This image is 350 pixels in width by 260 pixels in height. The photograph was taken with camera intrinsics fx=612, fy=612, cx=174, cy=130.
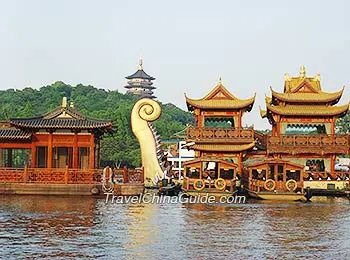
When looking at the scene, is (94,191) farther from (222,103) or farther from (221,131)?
(222,103)

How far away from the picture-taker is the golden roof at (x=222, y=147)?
129ft

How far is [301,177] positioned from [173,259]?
18223 mm

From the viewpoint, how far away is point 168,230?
19.1m

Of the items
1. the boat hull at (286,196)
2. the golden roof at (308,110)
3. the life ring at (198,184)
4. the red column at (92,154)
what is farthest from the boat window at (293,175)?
the red column at (92,154)

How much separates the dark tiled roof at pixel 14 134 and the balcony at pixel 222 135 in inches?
460

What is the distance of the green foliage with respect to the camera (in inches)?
2621

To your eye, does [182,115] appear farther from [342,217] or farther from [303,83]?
[342,217]

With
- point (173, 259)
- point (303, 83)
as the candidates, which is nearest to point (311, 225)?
point (173, 259)

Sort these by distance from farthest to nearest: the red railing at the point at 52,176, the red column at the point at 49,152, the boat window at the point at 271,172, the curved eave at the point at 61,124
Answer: the boat window at the point at 271,172 < the red column at the point at 49,152 < the curved eave at the point at 61,124 < the red railing at the point at 52,176

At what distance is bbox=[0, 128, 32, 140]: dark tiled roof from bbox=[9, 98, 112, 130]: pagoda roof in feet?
3.01

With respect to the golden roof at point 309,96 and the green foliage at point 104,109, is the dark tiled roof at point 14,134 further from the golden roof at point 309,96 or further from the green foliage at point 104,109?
the green foliage at point 104,109

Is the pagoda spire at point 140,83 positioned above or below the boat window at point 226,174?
above

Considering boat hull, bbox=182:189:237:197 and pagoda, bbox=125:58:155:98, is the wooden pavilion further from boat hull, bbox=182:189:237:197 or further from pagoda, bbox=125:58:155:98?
pagoda, bbox=125:58:155:98

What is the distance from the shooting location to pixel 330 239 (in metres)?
17.6
